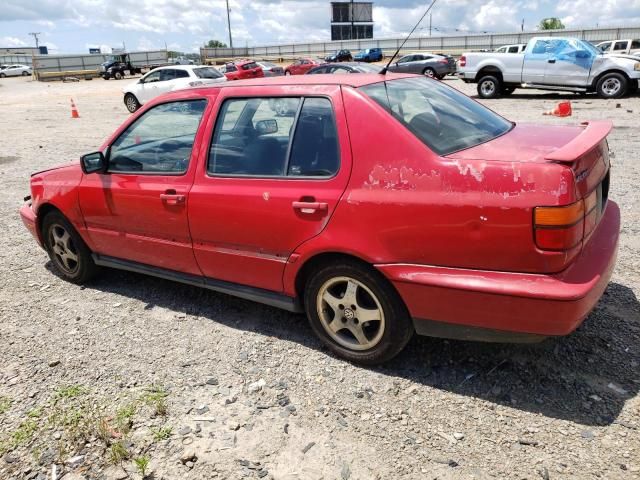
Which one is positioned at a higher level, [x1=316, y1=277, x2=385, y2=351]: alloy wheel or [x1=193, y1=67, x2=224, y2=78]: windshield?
[x1=193, y1=67, x2=224, y2=78]: windshield

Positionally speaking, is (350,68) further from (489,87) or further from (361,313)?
(361,313)

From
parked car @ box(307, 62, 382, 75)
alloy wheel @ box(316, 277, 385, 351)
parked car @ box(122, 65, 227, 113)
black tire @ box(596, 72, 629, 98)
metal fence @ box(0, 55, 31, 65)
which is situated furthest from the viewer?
metal fence @ box(0, 55, 31, 65)

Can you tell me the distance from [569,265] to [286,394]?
164 centimetres

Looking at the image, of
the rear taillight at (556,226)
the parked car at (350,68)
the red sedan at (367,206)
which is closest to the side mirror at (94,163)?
the red sedan at (367,206)

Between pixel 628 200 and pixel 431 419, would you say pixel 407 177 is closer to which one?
pixel 431 419

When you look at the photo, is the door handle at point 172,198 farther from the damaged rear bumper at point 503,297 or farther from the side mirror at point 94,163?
the damaged rear bumper at point 503,297

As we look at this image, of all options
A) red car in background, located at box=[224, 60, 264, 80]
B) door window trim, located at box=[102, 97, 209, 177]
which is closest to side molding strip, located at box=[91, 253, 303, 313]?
door window trim, located at box=[102, 97, 209, 177]

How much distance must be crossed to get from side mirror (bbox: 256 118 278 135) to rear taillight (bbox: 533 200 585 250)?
65.0 inches

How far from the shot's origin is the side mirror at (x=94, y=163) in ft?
12.8

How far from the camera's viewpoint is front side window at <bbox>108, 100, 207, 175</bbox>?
359 cm

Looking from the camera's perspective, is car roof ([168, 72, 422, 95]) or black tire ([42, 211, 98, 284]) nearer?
car roof ([168, 72, 422, 95])

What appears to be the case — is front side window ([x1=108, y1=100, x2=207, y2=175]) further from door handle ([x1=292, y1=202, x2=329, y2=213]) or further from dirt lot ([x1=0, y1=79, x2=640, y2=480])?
dirt lot ([x1=0, y1=79, x2=640, y2=480])

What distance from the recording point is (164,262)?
12.6ft

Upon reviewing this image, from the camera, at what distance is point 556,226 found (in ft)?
7.75
